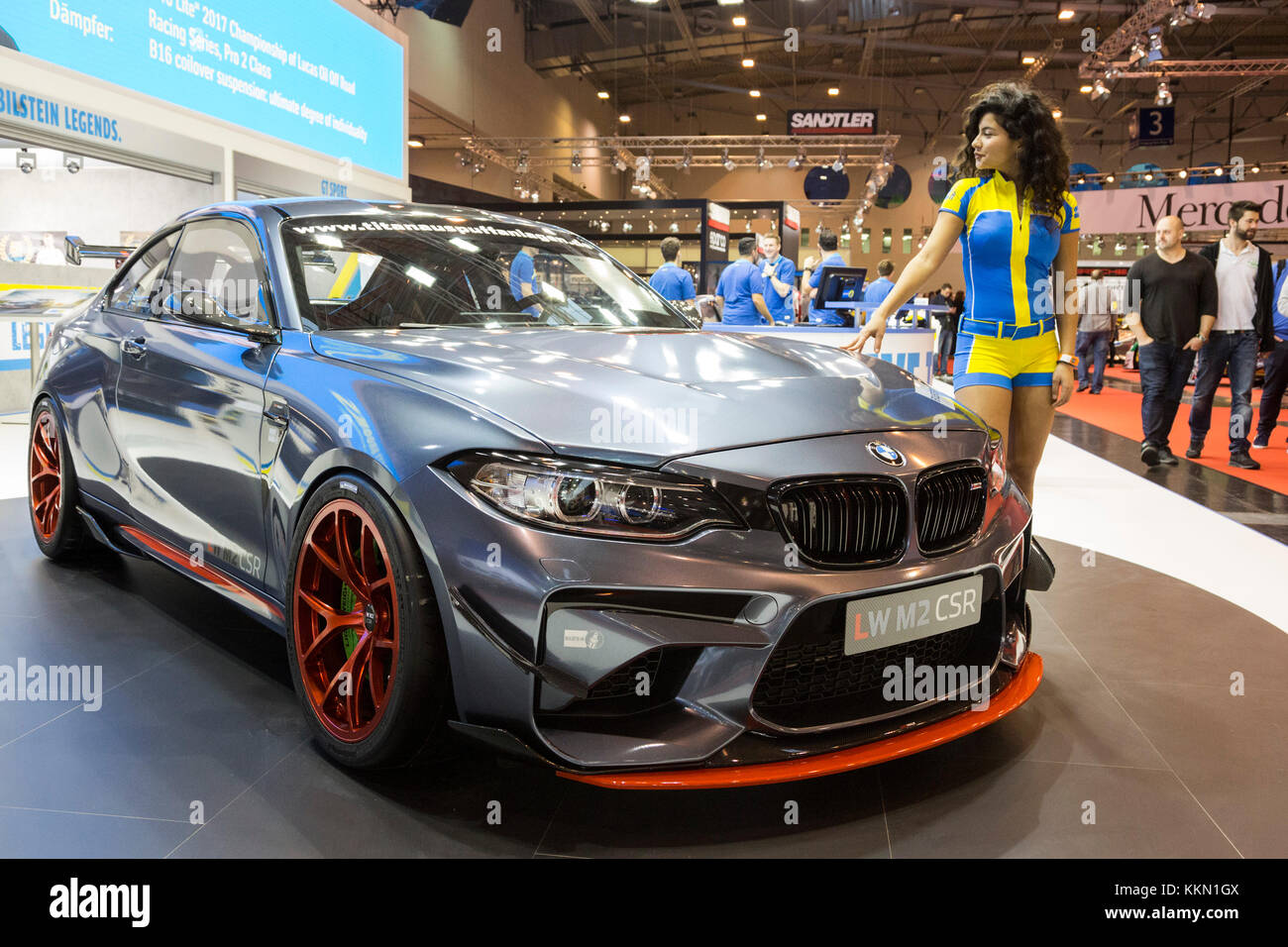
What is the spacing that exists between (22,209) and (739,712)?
11.8 meters

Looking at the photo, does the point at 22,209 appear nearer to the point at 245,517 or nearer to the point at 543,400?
the point at 245,517

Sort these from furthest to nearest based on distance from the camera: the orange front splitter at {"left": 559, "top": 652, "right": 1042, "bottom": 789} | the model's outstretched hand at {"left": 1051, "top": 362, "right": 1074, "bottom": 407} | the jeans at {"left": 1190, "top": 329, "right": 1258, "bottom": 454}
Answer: the jeans at {"left": 1190, "top": 329, "right": 1258, "bottom": 454}, the model's outstretched hand at {"left": 1051, "top": 362, "right": 1074, "bottom": 407}, the orange front splitter at {"left": 559, "top": 652, "right": 1042, "bottom": 789}

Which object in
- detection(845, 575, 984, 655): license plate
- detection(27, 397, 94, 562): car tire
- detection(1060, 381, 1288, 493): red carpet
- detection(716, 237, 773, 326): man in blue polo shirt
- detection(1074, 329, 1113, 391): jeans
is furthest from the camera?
detection(1074, 329, 1113, 391): jeans

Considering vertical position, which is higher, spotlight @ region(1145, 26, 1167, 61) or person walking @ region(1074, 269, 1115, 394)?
spotlight @ region(1145, 26, 1167, 61)

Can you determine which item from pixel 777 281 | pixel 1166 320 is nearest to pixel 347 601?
pixel 1166 320

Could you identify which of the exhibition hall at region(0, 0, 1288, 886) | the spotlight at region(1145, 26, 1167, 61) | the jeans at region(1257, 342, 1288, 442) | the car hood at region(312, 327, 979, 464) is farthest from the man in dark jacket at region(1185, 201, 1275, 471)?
the spotlight at region(1145, 26, 1167, 61)

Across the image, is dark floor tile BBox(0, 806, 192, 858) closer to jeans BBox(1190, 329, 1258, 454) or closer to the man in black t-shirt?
the man in black t-shirt

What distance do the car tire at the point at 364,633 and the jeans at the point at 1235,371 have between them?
6.61 m

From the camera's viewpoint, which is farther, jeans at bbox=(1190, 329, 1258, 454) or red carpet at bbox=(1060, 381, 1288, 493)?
jeans at bbox=(1190, 329, 1258, 454)

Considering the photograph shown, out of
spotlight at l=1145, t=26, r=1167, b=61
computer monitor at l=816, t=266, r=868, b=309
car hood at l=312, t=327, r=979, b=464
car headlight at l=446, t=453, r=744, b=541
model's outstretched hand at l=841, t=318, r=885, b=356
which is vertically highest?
spotlight at l=1145, t=26, r=1167, b=61

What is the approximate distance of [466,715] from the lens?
182cm

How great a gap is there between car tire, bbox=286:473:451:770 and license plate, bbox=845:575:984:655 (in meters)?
0.76

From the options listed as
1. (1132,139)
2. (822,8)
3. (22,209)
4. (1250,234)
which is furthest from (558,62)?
(1250,234)

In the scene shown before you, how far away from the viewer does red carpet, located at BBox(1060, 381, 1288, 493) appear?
21.6 ft
